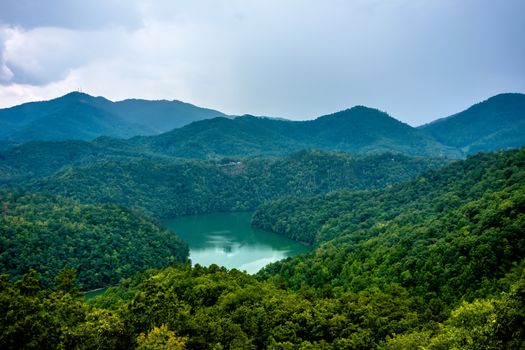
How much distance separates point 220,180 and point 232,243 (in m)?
48.1

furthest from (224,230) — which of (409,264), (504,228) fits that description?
(504,228)

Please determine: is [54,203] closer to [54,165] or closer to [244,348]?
[244,348]

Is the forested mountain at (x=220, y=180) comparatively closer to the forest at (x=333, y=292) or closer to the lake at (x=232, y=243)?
the lake at (x=232, y=243)

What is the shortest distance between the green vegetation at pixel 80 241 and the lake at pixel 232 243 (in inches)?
228

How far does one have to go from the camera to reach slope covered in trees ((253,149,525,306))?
84.4 feet

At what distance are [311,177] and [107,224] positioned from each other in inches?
2669

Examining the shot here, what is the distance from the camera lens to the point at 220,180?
11850 centimetres

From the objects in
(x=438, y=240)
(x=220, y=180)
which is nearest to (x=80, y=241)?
(x=438, y=240)

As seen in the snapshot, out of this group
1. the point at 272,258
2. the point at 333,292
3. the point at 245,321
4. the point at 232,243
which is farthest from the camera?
the point at 232,243

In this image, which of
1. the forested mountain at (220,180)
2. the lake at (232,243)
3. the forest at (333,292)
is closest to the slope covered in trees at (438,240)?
the forest at (333,292)

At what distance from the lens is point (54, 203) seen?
2608 inches

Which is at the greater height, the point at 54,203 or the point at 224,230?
the point at 54,203

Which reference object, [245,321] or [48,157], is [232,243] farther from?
[48,157]

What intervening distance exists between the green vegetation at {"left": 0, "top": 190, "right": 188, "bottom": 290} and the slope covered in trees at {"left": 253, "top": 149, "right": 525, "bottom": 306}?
779 inches
